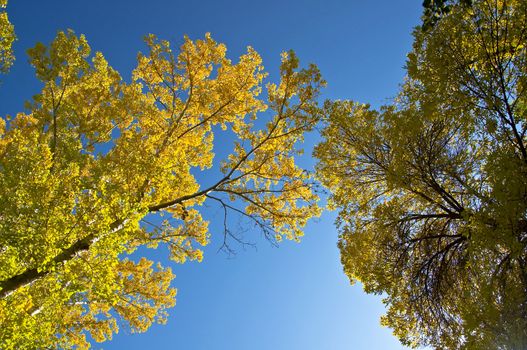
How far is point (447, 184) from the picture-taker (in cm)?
648

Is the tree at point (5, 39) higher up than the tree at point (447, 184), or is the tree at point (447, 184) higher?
the tree at point (5, 39)

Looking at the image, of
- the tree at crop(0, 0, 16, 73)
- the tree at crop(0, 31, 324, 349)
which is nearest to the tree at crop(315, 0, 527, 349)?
the tree at crop(0, 31, 324, 349)

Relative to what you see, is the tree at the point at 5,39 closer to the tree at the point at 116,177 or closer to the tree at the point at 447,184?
the tree at the point at 116,177

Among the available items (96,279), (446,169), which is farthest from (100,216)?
(446,169)

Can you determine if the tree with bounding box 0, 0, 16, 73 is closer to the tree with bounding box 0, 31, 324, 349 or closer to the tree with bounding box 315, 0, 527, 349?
the tree with bounding box 0, 31, 324, 349

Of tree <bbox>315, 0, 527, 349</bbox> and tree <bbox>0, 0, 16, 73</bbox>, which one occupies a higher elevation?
tree <bbox>0, 0, 16, 73</bbox>

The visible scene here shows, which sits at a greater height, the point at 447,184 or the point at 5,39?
the point at 5,39

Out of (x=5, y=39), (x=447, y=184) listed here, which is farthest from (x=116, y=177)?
(x=447, y=184)

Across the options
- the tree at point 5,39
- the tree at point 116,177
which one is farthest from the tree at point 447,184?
the tree at point 5,39

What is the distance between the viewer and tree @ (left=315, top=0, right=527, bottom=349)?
14.8ft

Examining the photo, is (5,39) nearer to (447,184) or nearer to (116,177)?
(116,177)

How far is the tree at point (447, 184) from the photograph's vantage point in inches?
178

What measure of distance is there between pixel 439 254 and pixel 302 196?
3.01 m

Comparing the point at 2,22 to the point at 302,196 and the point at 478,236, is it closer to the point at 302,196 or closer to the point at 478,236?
the point at 302,196
